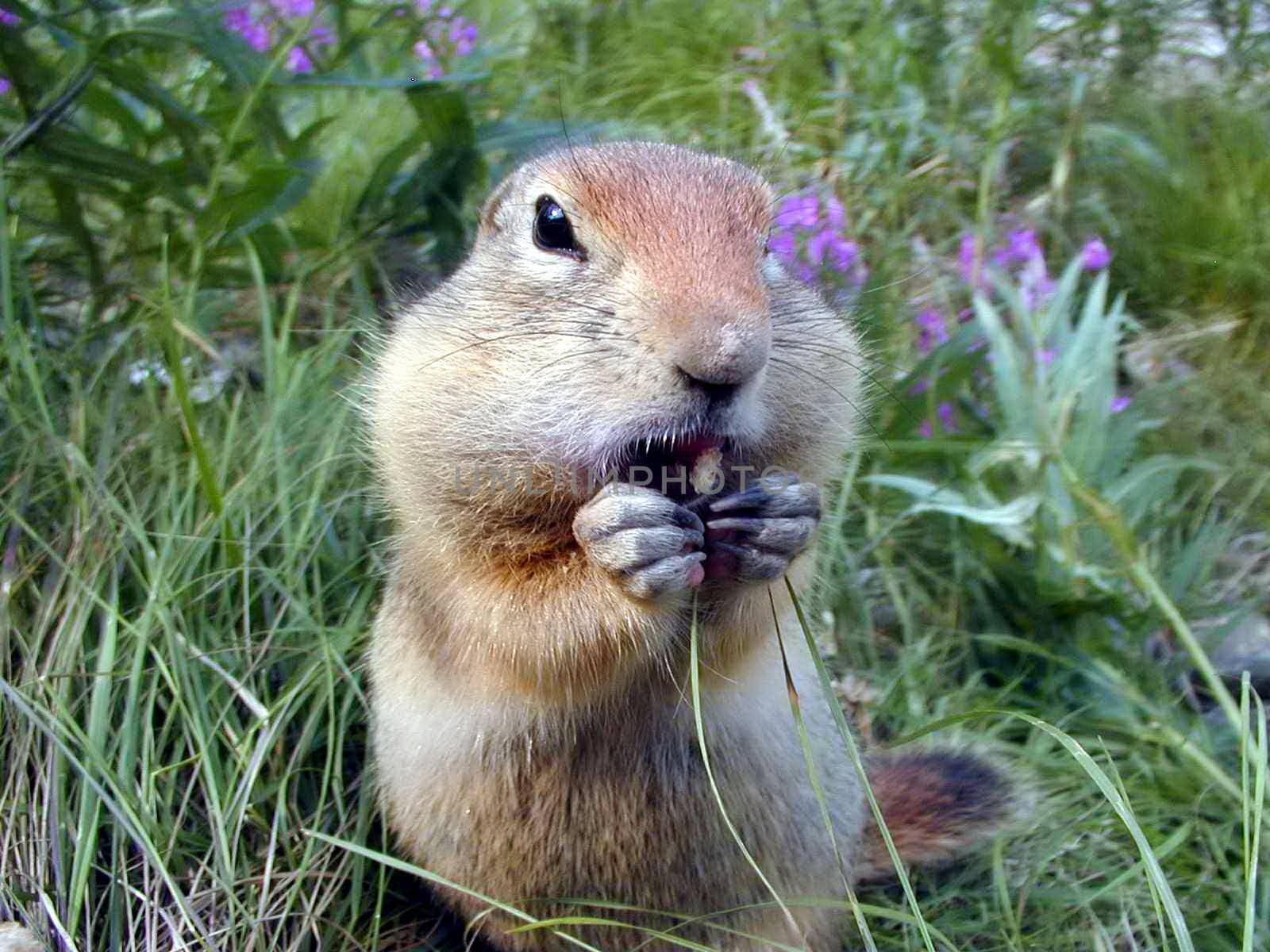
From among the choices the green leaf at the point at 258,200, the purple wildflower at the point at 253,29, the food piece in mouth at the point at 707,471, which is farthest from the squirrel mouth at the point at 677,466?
the purple wildflower at the point at 253,29

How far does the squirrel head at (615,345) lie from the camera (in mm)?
1765

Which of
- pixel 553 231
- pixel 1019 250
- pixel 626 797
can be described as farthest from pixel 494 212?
pixel 1019 250

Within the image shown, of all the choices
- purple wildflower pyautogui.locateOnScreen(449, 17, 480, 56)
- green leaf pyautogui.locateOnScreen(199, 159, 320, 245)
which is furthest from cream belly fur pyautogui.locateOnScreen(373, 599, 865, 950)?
purple wildflower pyautogui.locateOnScreen(449, 17, 480, 56)

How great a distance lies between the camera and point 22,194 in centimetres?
343

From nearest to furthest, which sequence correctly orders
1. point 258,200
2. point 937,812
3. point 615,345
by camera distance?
point 615,345 < point 937,812 < point 258,200

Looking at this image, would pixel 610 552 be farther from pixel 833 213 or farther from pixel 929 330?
pixel 929 330

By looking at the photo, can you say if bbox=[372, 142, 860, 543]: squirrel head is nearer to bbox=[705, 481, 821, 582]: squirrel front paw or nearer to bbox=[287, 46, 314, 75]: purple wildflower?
bbox=[705, 481, 821, 582]: squirrel front paw

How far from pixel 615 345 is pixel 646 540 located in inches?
12.3

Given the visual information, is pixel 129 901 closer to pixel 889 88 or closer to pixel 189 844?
pixel 189 844

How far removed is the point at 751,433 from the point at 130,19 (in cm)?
220

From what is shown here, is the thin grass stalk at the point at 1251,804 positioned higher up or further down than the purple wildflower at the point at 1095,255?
further down

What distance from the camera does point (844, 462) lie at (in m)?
2.88

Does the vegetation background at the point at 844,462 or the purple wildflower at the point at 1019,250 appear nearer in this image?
the vegetation background at the point at 844,462

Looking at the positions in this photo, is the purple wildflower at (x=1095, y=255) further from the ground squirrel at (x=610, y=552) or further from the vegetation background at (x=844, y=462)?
the ground squirrel at (x=610, y=552)
